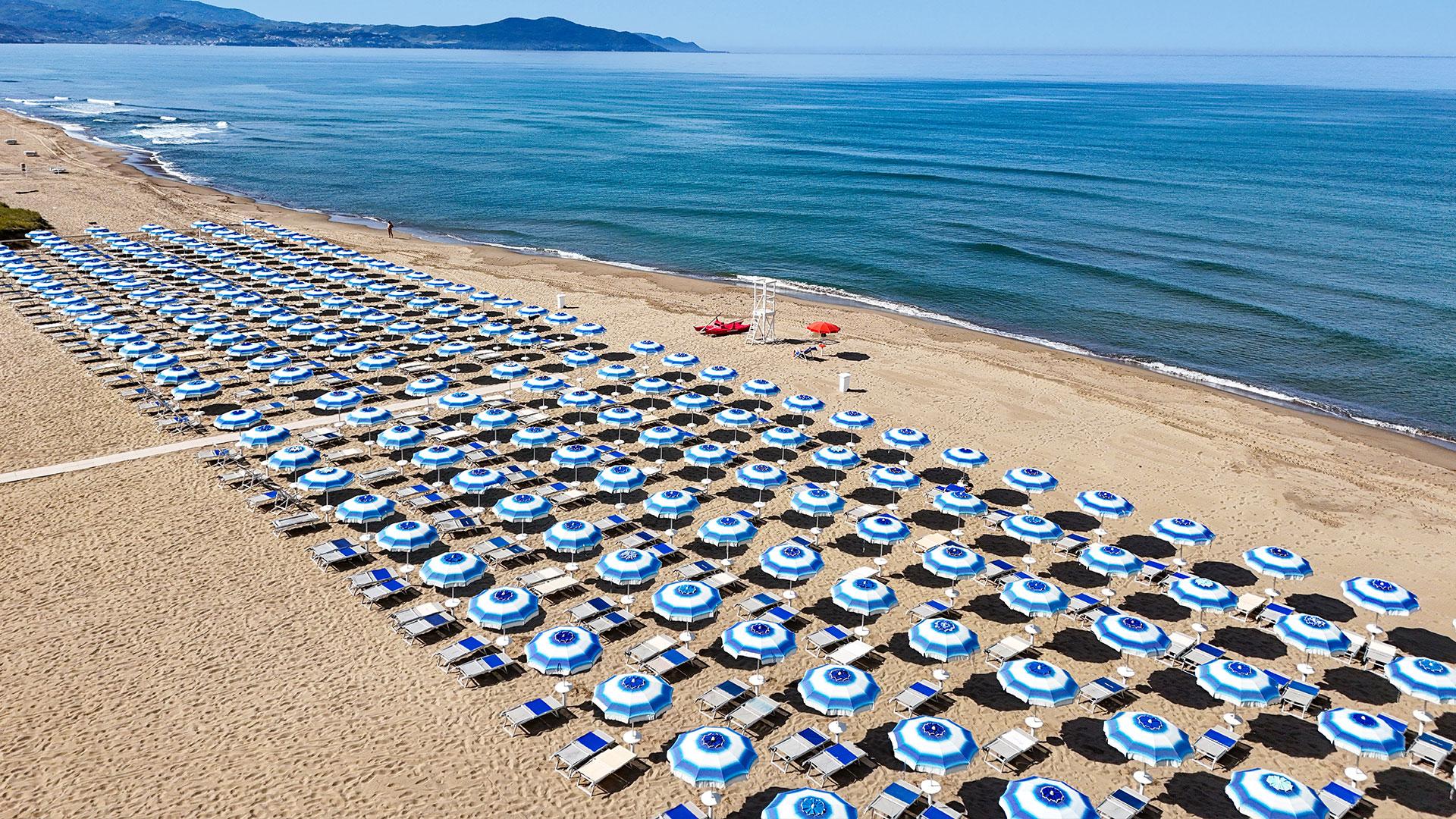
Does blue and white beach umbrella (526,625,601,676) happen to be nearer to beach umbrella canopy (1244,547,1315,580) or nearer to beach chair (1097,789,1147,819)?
beach chair (1097,789,1147,819)

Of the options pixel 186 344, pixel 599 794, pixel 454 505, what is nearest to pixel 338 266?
pixel 186 344

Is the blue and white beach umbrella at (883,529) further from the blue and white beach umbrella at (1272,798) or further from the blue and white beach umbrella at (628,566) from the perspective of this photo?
the blue and white beach umbrella at (1272,798)

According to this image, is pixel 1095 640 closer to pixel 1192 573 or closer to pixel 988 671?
pixel 988 671

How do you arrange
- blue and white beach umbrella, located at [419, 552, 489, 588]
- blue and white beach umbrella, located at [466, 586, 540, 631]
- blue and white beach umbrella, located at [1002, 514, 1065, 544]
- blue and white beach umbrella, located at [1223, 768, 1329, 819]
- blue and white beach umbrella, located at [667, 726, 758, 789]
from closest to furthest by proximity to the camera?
blue and white beach umbrella, located at [1223, 768, 1329, 819] < blue and white beach umbrella, located at [667, 726, 758, 789] < blue and white beach umbrella, located at [466, 586, 540, 631] < blue and white beach umbrella, located at [419, 552, 489, 588] < blue and white beach umbrella, located at [1002, 514, 1065, 544]

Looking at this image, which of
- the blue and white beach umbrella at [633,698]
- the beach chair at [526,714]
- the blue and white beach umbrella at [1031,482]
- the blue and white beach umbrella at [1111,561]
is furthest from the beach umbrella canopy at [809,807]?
the blue and white beach umbrella at [1031,482]

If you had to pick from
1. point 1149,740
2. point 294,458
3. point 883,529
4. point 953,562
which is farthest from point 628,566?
A: point 294,458

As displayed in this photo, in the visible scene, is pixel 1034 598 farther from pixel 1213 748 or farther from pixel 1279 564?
pixel 1279 564

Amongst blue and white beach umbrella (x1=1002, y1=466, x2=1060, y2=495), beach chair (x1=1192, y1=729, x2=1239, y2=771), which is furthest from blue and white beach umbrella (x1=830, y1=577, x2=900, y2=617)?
blue and white beach umbrella (x1=1002, y1=466, x2=1060, y2=495)
